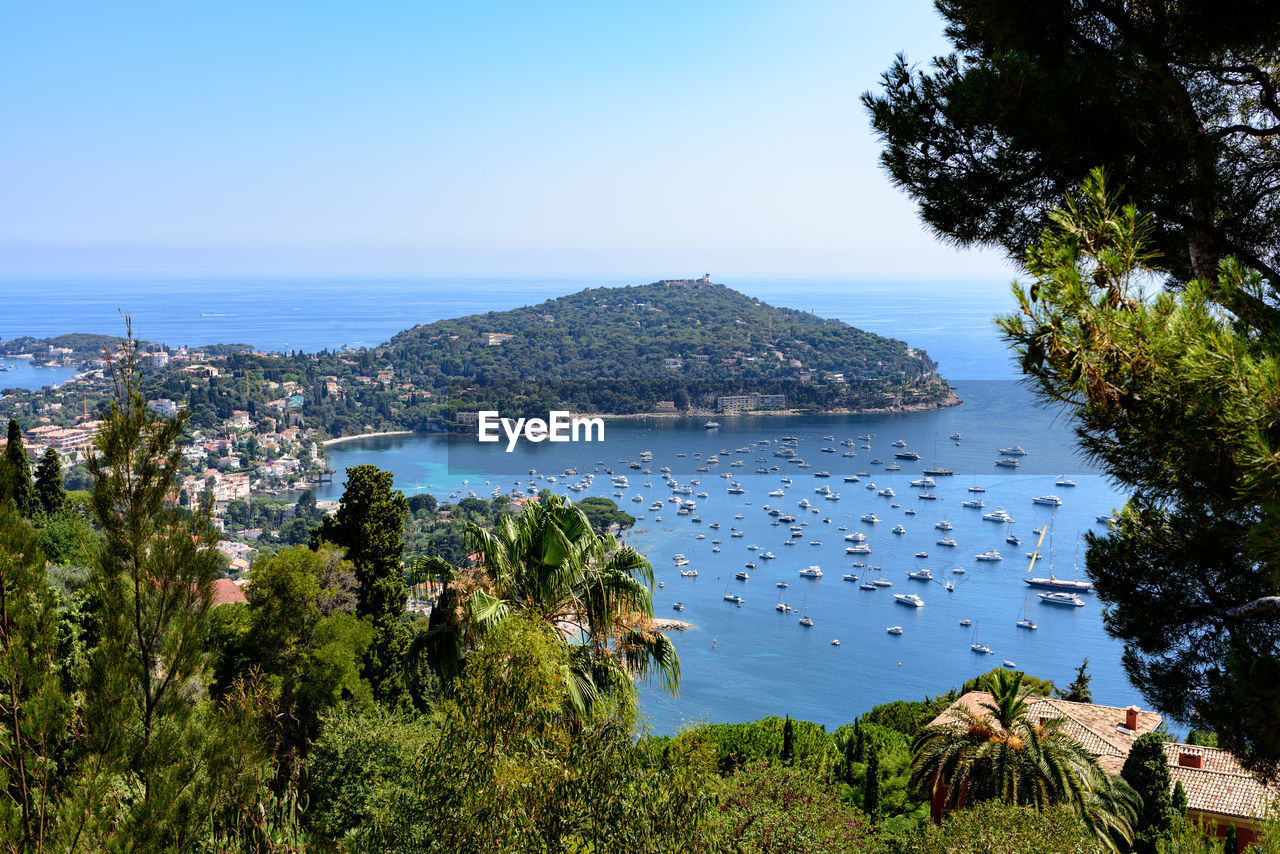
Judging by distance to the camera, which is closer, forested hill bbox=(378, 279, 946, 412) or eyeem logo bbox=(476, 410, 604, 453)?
eyeem logo bbox=(476, 410, 604, 453)

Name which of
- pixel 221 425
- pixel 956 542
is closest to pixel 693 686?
pixel 956 542

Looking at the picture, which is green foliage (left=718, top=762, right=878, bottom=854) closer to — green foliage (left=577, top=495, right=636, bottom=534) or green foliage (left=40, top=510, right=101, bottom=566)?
green foliage (left=40, top=510, right=101, bottom=566)

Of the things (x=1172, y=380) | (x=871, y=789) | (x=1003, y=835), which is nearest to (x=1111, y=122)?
(x=1172, y=380)

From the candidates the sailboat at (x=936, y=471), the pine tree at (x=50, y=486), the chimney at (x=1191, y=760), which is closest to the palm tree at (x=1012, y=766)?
the chimney at (x=1191, y=760)

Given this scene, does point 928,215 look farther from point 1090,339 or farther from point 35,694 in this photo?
point 35,694

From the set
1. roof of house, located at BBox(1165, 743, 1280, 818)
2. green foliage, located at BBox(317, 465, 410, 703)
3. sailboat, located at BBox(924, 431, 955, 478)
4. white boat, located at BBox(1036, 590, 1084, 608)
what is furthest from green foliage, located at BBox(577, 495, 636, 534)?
roof of house, located at BBox(1165, 743, 1280, 818)

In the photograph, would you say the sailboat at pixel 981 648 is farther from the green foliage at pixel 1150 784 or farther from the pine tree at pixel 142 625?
the pine tree at pixel 142 625
